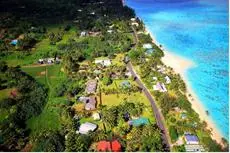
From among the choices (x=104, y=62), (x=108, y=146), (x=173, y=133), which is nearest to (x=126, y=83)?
(x=104, y=62)

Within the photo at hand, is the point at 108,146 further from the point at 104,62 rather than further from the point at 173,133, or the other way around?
the point at 104,62

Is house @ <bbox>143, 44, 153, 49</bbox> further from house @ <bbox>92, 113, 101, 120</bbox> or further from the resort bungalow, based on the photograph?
the resort bungalow

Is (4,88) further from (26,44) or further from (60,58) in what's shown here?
(26,44)

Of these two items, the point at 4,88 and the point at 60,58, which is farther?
the point at 60,58

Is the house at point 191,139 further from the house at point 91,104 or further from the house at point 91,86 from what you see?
the house at point 91,86

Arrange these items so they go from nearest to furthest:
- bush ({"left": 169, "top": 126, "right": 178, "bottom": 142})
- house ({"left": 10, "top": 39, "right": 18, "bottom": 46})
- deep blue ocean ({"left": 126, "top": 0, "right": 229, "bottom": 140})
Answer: bush ({"left": 169, "top": 126, "right": 178, "bottom": 142})
deep blue ocean ({"left": 126, "top": 0, "right": 229, "bottom": 140})
house ({"left": 10, "top": 39, "right": 18, "bottom": 46})

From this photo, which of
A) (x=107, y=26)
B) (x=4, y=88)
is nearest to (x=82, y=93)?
(x=4, y=88)

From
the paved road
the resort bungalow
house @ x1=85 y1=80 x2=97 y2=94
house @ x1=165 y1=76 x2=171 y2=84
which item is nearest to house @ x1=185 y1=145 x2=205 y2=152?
the resort bungalow
